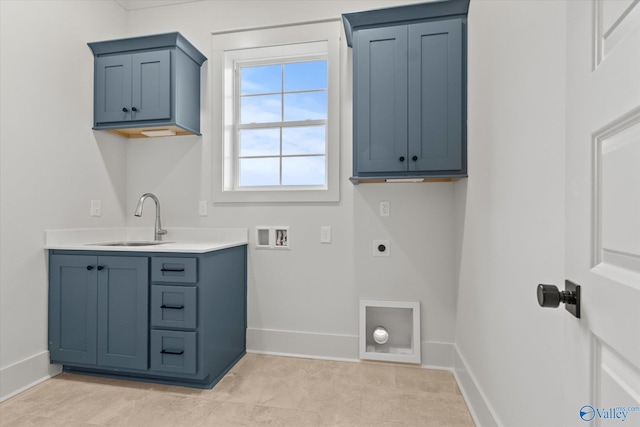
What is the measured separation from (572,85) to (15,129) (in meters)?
2.78

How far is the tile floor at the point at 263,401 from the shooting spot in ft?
5.73

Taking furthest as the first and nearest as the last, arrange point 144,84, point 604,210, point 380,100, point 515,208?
point 144,84 → point 380,100 → point 515,208 → point 604,210

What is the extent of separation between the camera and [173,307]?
206 centimetres

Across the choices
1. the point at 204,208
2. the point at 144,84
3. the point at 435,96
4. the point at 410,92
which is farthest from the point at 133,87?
the point at 435,96

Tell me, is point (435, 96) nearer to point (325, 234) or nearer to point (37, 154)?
point (325, 234)

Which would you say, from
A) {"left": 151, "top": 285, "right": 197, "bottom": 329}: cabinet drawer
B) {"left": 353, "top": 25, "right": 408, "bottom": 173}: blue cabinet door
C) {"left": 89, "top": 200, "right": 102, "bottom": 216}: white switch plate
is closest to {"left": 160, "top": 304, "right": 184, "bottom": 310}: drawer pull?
{"left": 151, "top": 285, "right": 197, "bottom": 329}: cabinet drawer

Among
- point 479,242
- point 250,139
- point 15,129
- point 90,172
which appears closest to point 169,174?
point 90,172

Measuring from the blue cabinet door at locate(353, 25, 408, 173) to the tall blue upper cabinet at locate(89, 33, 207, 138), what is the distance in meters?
1.34

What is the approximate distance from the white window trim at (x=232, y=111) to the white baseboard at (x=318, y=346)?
1.07 meters

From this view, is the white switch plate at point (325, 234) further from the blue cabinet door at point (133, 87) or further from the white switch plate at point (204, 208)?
the blue cabinet door at point (133, 87)

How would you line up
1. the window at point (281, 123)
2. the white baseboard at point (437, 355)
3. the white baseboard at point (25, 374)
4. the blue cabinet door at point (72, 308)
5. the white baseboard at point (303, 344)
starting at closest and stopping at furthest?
1. the white baseboard at point (25, 374)
2. the blue cabinet door at point (72, 308)
3. the white baseboard at point (437, 355)
4. the white baseboard at point (303, 344)
5. the window at point (281, 123)

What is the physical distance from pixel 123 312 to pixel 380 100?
2.19 m

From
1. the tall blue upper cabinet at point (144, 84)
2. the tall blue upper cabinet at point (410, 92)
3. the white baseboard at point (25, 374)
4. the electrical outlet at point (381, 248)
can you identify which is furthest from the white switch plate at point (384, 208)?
the white baseboard at point (25, 374)

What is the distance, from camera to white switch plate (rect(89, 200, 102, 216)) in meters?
2.54
